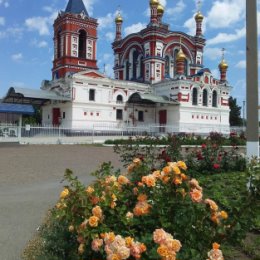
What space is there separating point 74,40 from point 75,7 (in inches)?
158

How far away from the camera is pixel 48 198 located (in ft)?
22.0

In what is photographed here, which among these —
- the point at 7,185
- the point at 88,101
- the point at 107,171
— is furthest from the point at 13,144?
the point at 107,171

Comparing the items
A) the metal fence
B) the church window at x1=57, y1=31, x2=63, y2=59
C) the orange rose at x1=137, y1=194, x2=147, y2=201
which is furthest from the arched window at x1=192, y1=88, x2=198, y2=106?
the orange rose at x1=137, y1=194, x2=147, y2=201

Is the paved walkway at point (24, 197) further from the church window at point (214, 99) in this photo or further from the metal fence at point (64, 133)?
the church window at point (214, 99)

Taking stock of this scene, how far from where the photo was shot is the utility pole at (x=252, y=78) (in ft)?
18.5

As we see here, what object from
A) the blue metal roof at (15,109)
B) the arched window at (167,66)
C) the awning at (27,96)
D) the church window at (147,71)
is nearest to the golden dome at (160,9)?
the arched window at (167,66)

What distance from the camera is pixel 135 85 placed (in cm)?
3550

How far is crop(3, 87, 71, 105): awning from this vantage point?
29478 millimetres

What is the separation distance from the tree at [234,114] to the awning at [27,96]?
106ft

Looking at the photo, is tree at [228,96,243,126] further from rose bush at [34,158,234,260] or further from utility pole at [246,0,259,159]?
rose bush at [34,158,234,260]

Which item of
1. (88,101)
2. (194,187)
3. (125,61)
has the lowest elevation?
(194,187)

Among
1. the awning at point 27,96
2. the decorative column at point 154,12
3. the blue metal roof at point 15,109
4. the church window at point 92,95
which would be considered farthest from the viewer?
the decorative column at point 154,12

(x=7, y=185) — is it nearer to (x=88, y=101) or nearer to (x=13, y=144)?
(x=13, y=144)

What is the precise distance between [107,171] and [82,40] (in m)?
34.8
